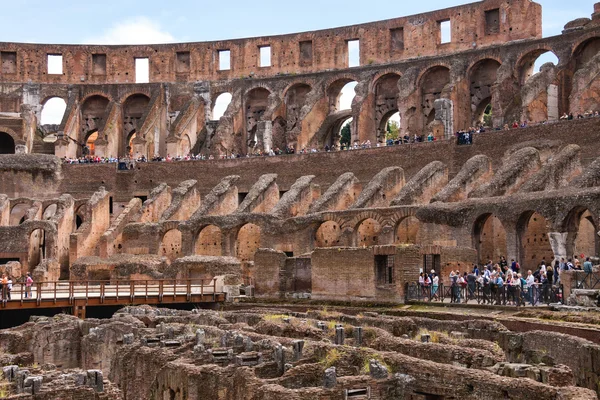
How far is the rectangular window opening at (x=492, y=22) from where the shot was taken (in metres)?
51.0

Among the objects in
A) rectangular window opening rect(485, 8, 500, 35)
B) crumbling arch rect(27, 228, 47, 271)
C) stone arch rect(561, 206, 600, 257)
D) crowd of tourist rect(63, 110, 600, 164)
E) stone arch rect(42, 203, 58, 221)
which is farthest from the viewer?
rectangular window opening rect(485, 8, 500, 35)

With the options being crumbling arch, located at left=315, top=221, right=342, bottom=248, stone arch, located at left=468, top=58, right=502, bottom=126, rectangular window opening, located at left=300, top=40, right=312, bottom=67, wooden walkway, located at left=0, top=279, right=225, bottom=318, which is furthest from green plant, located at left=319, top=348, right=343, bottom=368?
rectangular window opening, located at left=300, top=40, right=312, bottom=67

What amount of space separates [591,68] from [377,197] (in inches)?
477

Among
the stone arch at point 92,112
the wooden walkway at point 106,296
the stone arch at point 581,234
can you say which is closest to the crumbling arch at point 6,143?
the stone arch at point 92,112

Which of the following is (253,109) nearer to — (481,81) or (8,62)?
(481,81)

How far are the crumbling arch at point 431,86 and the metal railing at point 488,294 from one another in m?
25.0

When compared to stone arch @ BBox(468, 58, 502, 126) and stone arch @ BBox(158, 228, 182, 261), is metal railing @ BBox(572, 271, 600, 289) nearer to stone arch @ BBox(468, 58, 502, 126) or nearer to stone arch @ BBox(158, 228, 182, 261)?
stone arch @ BBox(158, 228, 182, 261)

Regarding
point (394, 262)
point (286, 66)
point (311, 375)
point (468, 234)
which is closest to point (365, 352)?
point (311, 375)

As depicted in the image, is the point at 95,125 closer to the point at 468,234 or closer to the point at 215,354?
the point at 468,234

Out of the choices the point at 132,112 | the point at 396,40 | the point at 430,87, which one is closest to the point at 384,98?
the point at 430,87

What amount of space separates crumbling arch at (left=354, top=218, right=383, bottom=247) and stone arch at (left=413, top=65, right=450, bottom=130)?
14981 mm

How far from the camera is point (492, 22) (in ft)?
168

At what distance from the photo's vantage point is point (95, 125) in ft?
195

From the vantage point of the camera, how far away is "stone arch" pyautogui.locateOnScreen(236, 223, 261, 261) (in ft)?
139
